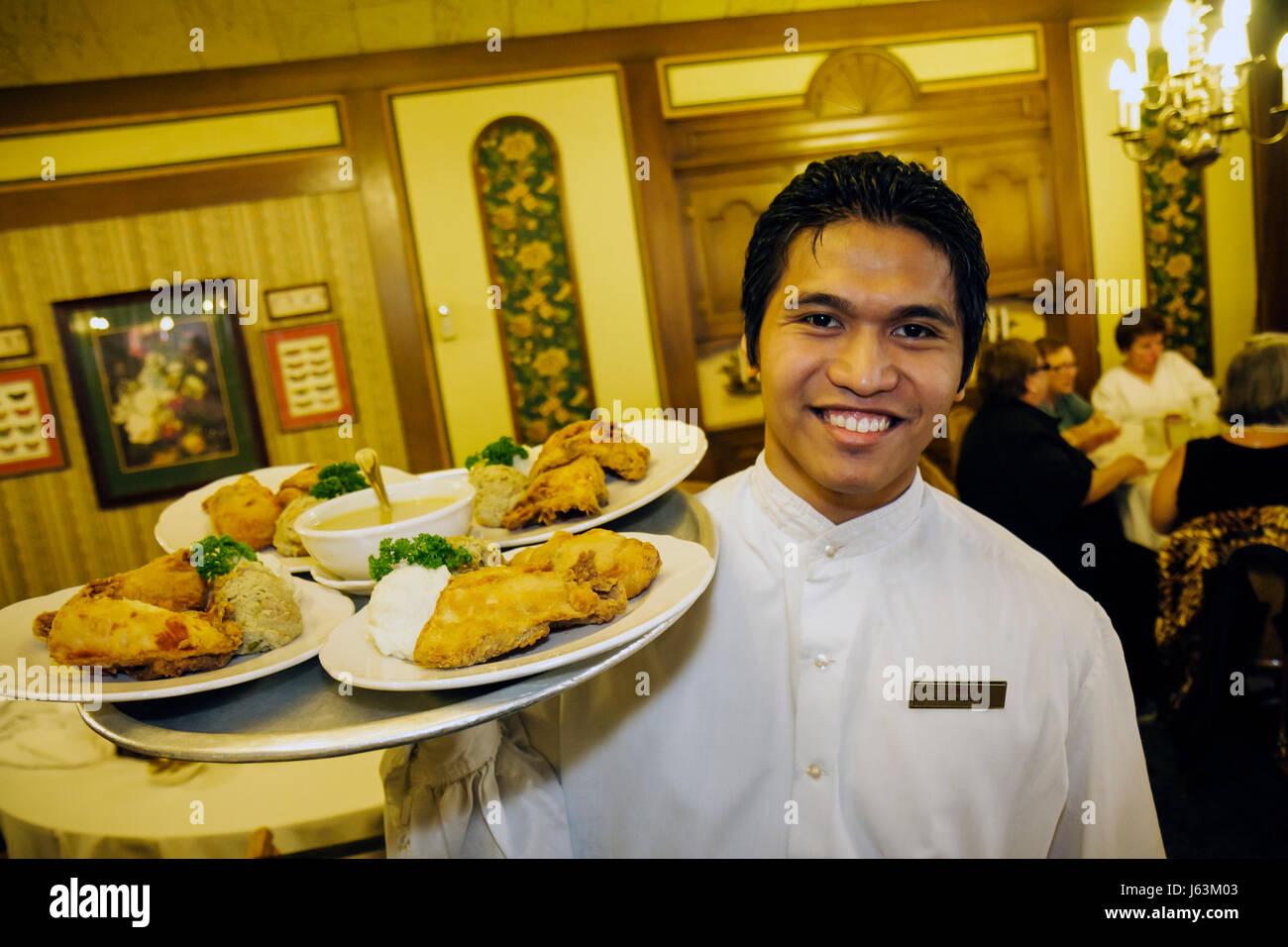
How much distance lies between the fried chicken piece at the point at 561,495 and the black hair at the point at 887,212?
1.54 ft

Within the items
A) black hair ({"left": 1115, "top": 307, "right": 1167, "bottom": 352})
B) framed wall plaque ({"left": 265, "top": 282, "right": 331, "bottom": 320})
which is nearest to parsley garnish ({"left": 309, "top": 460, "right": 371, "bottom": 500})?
framed wall plaque ({"left": 265, "top": 282, "right": 331, "bottom": 320})

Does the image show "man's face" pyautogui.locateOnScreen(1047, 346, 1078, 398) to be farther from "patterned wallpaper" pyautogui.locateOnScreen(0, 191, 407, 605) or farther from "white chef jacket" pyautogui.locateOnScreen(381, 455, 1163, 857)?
"patterned wallpaper" pyautogui.locateOnScreen(0, 191, 407, 605)

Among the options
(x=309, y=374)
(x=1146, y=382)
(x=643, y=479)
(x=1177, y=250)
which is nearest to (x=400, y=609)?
(x=643, y=479)

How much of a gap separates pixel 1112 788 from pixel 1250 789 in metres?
2.69

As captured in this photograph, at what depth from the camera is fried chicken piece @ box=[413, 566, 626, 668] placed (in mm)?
892

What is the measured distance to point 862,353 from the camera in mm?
1272

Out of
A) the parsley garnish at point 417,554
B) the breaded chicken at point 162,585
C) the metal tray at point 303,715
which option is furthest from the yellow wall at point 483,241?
the metal tray at point 303,715

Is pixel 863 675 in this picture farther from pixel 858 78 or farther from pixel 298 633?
pixel 858 78

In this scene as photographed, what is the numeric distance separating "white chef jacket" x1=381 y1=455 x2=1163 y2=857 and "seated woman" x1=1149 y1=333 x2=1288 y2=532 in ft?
8.22

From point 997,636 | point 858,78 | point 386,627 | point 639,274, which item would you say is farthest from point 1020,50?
point 386,627

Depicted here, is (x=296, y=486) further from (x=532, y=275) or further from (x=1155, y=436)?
(x=532, y=275)

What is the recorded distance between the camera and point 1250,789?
10.5 feet

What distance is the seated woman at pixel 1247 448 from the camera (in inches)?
127

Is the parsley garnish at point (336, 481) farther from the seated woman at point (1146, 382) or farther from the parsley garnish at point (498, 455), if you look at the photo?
the seated woman at point (1146, 382)
